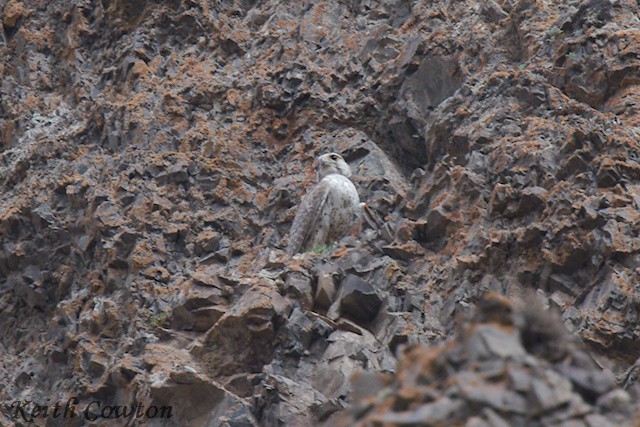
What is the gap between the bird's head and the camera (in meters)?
18.3

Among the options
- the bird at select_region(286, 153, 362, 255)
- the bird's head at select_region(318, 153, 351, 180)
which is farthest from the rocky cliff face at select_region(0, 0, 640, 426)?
the bird's head at select_region(318, 153, 351, 180)

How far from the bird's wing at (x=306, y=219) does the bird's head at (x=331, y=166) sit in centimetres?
56

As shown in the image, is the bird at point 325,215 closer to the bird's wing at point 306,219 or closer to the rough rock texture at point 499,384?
the bird's wing at point 306,219

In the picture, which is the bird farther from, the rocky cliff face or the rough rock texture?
the rough rock texture

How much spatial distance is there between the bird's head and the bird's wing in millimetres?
563

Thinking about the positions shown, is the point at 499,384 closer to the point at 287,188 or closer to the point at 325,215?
the point at 325,215

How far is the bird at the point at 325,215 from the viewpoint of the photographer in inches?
691

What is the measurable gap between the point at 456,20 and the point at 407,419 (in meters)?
14.4

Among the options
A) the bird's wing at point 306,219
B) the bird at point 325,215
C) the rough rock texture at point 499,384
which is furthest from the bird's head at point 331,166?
the rough rock texture at point 499,384

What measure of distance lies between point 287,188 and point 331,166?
165 centimetres

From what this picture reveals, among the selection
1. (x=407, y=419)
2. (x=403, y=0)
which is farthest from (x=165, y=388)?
(x=403, y=0)

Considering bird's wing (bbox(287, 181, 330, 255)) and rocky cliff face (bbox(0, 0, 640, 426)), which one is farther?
bird's wing (bbox(287, 181, 330, 255))

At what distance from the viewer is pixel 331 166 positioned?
60.0 ft

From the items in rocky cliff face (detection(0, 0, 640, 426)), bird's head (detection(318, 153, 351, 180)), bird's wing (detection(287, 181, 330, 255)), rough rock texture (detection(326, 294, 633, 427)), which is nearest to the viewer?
rough rock texture (detection(326, 294, 633, 427))
